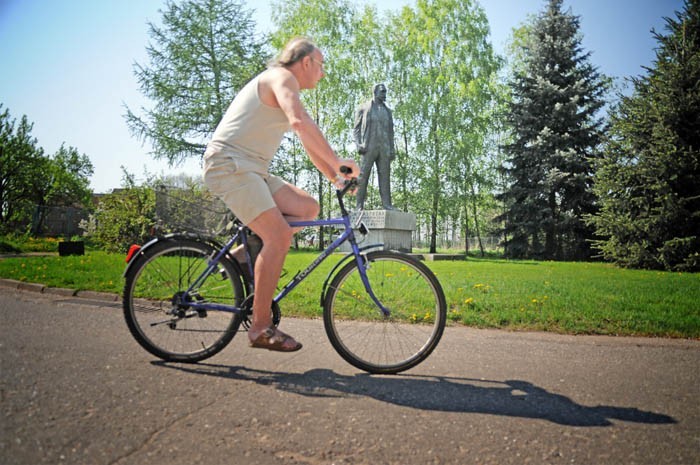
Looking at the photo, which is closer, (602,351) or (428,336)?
(428,336)

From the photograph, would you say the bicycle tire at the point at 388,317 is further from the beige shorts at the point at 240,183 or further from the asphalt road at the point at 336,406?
the beige shorts at the point at 240,183

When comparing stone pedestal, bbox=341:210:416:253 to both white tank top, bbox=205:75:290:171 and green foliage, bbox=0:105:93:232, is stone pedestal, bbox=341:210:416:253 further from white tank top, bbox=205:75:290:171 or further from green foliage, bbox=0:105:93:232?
green foliage, bbox=0:105:93:232

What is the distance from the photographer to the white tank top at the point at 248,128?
2.97 meters

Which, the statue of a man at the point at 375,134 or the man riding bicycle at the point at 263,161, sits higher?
the statue of a man at the point at 375,134

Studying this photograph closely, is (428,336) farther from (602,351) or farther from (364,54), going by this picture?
(364,54)

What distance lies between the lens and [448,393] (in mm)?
2680

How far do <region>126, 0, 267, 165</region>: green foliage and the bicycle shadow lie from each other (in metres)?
23.8

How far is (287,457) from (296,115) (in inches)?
73.9

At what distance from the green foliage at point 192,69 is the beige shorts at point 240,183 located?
2324 cm

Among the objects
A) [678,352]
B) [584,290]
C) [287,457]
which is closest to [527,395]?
[287,457]

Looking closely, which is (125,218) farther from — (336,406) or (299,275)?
(336,406)

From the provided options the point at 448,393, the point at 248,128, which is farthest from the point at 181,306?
the point at 448,393

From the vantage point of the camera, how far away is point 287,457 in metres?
1.85

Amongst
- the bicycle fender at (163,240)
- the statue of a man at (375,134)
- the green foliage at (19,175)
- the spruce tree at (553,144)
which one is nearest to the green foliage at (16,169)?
the green foliage at (19,175)
